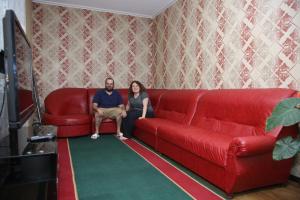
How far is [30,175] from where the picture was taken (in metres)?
1.39

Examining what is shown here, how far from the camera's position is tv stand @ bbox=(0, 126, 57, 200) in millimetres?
1313

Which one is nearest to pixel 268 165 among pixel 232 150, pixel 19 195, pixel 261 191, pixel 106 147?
pixel 261 191

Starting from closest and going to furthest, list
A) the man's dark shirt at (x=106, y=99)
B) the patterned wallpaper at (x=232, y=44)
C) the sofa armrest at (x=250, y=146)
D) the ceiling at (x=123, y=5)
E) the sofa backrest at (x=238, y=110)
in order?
the sofa armrest at (x=250, y=146) → the sofa backrest at (x=238, y=110) → the patterned wallpaper at (x=232, y=44) → the man's dark shirt at (x=106, y=99) → the ceiling at (x=123, y=5)

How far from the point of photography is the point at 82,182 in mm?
2322

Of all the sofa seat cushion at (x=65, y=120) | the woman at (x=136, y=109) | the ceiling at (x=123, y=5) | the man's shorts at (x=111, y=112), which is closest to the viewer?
the sofa seat cushion at (x=65, y=120)

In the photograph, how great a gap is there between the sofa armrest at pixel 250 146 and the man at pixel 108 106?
8.86 feet

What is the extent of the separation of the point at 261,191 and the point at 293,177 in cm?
56

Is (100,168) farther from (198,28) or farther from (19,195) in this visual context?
(198,28)

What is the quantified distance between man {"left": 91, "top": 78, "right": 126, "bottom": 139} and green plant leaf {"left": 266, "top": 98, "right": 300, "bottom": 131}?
3042mm

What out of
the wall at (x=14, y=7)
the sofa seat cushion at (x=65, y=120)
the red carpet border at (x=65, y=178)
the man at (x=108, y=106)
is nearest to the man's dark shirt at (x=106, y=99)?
the man at (x=108, y=106)

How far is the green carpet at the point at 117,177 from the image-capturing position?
2062mm

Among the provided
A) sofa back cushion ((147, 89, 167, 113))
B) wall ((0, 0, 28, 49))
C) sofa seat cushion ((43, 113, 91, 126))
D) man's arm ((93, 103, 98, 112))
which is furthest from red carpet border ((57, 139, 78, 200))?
sofa back cushion ((147, 89, 167, 113))

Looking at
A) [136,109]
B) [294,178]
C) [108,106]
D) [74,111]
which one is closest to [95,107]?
[108,106]

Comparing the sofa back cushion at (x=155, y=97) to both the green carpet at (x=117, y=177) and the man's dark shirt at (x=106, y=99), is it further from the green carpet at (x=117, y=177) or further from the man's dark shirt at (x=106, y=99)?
the green carpet at (x=117, y=177)
